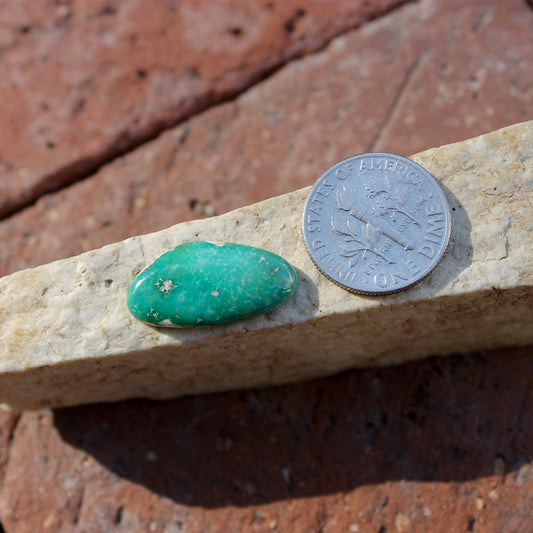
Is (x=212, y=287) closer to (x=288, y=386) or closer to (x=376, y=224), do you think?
(x=376, y=224)

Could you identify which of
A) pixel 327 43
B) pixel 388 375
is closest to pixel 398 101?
pixel 327 43

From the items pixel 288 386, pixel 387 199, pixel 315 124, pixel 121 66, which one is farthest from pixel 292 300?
pixel 121 66

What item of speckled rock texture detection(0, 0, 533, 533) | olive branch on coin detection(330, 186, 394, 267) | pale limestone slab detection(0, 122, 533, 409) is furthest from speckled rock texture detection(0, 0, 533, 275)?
olive branch on coin detection(330, 186, 394, 267)

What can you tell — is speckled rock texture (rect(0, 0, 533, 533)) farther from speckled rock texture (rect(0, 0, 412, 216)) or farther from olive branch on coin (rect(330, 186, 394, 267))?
olive branch on coin (rect(330, 186, 394, 267))

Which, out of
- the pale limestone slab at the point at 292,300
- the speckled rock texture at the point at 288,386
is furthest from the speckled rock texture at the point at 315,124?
the pale limestone slab at the point at 292,300

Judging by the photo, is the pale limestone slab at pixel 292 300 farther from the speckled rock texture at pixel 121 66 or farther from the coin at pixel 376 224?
the speckled rock texture at pixel 121 66
